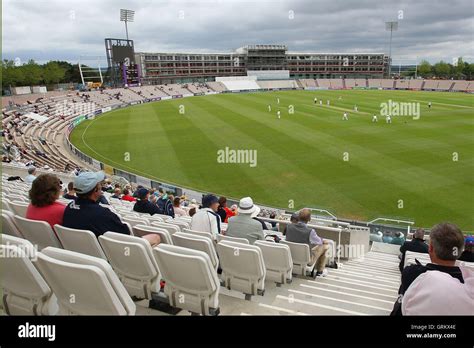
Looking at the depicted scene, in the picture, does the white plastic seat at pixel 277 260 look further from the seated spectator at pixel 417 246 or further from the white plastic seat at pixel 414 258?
the seated spectator at pixel 417 246

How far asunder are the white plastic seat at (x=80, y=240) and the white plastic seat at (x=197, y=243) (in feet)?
2.90

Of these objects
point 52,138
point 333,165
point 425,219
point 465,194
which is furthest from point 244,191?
point 52,138

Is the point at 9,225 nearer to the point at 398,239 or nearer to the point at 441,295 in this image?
the point at 441,295

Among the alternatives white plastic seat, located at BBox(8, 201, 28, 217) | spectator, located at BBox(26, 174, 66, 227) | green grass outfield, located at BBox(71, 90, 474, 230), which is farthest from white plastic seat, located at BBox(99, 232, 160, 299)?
green grass outfield, located at BBox(71, 90, 474, 230)

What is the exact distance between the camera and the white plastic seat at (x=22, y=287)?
2965 mm

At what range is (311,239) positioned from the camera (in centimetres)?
588

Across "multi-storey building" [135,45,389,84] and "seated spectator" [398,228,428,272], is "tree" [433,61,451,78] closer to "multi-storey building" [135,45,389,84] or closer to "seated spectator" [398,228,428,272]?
"multi-storey building" [135,45,389,84]

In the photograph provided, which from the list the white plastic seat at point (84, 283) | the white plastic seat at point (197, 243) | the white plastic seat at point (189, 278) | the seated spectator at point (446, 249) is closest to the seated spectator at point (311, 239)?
the white plastic seat at point (197, 243)

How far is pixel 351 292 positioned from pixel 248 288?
1.83 metres

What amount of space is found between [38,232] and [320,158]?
21.4 m

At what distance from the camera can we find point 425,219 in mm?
14891

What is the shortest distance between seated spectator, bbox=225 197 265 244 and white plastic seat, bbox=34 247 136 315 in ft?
8.05

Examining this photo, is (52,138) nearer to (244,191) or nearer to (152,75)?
(244,191)

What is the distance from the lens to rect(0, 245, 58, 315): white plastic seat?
9.73 ft
